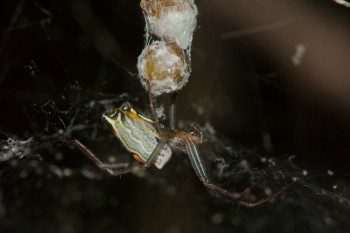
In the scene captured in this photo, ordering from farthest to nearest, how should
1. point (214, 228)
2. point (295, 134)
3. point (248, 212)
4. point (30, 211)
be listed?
point (295, 134) < point (30, 211) < point (214, 228) < point (248, 212)

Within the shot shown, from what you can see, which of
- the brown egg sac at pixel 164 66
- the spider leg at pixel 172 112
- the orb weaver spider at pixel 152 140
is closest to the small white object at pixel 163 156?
the orb weaver spider at pixel 152 140

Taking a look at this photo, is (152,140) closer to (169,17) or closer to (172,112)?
(172,112)

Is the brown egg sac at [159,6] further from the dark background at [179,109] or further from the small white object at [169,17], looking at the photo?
the dark background at [179,109]

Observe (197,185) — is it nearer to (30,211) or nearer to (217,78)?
(30,211)

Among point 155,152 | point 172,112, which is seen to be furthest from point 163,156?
point 172,112

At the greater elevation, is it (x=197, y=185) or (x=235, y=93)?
(x=197, y=185)

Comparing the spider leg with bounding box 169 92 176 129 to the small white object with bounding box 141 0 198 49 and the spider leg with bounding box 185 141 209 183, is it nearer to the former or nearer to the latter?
the spider leg with bounding box 185 141 209 183

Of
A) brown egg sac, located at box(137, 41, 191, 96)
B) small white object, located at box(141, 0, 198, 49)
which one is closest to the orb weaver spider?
brown egg sac, located at box(137, 41, 191, 96)

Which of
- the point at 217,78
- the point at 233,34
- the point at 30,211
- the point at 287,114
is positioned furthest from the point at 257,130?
the point at 30,211
